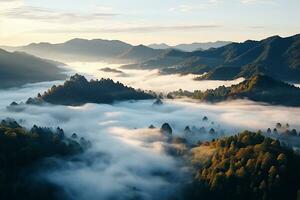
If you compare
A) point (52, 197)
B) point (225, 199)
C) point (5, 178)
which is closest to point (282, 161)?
point (225, 199)

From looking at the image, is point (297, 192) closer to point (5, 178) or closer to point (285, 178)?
point (285, 178)

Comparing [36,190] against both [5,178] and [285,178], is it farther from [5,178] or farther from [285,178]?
[285,178]

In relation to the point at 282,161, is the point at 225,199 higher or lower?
lower

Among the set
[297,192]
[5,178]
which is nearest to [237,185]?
[297,192]

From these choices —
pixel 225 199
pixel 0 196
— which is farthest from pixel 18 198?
pixel 225 199

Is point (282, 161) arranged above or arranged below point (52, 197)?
above

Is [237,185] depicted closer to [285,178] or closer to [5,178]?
[285,178]

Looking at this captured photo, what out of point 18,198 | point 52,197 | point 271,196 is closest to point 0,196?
point 18,198
